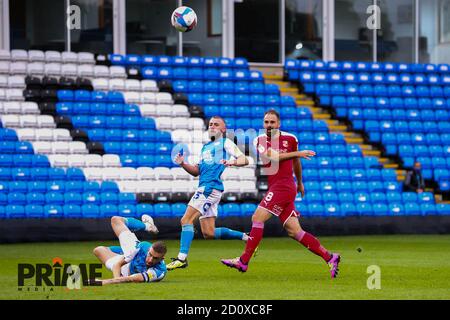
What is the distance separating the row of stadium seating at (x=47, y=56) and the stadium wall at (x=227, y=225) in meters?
6.66

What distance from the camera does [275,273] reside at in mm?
13195

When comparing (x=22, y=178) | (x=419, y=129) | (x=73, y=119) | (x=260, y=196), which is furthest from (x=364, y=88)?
(x=22, y=178)

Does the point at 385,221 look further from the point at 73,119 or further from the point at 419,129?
the point at 73,119

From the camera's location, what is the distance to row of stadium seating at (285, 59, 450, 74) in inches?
1157

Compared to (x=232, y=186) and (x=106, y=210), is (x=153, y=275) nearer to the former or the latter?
(x=106, y=210)

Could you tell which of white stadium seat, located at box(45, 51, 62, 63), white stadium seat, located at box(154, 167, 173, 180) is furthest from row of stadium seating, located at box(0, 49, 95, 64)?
white stadium seat, located at box(154, 167, 173, 180)

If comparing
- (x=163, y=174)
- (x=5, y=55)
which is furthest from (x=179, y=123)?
(x=5, y=55)

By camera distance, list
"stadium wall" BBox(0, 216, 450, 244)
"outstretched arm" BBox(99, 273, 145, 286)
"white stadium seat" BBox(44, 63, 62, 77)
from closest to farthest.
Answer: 1. "outstretched arm" BBox(99, 273, 145, 286)
2. "stadium wall" BBox(0, 216, 450, 244)
3. "white stadium seat" BBox(44, 63, 62, 77)

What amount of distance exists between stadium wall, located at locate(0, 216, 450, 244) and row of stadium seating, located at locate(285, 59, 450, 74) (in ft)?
23.4

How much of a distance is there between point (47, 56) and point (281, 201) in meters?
15.1

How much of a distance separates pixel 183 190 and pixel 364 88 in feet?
26.9

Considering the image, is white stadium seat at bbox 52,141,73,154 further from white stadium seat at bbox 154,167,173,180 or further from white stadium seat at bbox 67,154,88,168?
white stadium seat at bbox 154,167,173,180

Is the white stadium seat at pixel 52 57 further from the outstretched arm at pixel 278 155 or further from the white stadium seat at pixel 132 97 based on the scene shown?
the outstretched arm at pixel 278 155

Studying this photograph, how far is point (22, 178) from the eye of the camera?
72.0 feet
